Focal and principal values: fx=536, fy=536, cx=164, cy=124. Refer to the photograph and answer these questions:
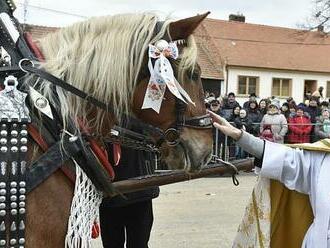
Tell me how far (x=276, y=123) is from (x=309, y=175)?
22.9 ft

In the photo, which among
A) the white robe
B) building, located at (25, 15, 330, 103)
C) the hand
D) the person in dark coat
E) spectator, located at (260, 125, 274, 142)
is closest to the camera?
the white robe

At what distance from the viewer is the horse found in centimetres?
212

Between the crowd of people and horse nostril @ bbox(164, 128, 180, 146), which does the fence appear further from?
horse nostril @ bbox(164, 128, 180, 146)

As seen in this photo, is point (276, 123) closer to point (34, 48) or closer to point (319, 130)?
point (319, 130)

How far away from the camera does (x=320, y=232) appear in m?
2.45

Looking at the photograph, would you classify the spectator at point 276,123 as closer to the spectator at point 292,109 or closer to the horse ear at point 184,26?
the spectator at point 292,109

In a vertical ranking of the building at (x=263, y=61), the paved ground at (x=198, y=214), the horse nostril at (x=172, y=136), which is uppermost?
the building at (x=263, y=61)

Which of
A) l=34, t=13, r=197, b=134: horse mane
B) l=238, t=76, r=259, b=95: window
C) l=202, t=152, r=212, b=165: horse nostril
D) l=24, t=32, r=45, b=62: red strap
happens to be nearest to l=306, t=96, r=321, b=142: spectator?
l=202, t=152, r=212, b=165: horse nostril

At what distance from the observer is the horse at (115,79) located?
2115 millimetres

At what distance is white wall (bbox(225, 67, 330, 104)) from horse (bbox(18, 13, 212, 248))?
79.3ft

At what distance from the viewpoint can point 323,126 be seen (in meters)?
9.58

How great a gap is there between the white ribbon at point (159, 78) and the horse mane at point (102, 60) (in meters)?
0.05

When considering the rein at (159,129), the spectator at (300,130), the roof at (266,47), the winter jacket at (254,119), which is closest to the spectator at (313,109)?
the spectator at (300,130)

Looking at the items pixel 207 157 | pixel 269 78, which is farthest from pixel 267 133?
pixel 269 78
